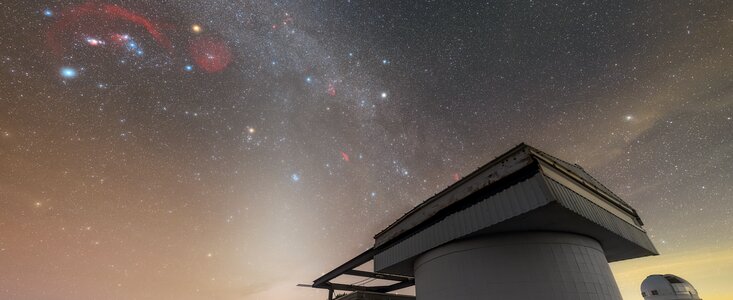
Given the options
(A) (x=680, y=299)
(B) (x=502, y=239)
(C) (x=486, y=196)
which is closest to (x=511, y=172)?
(C) (x=486, y=196)

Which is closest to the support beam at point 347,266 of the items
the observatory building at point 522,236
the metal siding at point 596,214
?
the observatory building at point 522,236

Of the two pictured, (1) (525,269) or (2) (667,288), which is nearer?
(1) (525,269)

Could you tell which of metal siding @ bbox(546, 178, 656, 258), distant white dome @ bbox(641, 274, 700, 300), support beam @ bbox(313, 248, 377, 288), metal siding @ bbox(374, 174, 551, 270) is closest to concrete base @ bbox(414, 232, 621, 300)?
metal siding @ bbox(374, 174, 551, 270)

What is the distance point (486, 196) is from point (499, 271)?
2634mm

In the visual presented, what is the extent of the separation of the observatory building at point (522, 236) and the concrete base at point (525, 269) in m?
0.03

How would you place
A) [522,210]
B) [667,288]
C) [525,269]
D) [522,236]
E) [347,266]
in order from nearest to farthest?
[522,210]
[525,269]
[522,236]
[347,266]
[667,288]

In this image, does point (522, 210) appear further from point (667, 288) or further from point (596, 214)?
point (667, 288)

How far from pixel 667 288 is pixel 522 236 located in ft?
108

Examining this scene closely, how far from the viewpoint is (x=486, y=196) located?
10.6 metres

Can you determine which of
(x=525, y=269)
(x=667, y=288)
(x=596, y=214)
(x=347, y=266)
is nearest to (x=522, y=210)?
(x=525, y=269)

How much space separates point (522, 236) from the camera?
414 inches

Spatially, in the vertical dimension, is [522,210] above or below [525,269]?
above

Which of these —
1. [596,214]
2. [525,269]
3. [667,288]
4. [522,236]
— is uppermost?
[667,288]

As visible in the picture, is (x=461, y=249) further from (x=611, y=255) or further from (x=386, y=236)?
(x=611, y=255)
